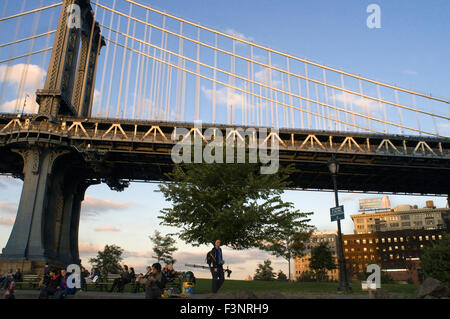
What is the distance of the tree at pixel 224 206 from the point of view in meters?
18.8

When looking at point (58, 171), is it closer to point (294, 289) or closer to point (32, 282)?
point (32, 282)

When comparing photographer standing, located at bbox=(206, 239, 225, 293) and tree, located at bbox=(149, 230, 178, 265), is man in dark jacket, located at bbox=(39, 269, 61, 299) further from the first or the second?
tree, located at bbox=(149, 230, 178, 265)

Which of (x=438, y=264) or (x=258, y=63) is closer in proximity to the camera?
(x=438, y=264)

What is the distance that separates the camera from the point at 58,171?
3875 cm

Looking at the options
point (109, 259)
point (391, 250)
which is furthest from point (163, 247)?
point (391, 250)

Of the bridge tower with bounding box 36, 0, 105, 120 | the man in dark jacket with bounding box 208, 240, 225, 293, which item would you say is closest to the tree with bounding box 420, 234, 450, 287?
the man in dark jacket with bounding box 208, 240, 225, 293

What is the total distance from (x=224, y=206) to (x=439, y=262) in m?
12.9

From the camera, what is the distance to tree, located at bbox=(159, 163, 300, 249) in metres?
18.8

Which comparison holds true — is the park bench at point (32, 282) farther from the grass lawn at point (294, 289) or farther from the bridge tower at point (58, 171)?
the bridge tower at point (58, 171)

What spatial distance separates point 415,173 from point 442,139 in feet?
19.3

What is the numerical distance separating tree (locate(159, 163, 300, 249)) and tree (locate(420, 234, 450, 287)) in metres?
9.06

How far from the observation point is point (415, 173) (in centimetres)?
4750
